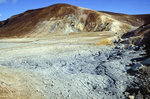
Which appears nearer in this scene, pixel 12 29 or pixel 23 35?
pixel 23 35

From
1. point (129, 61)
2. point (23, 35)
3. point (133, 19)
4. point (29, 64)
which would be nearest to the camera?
point (129, 61)

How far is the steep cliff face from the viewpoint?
40.3m

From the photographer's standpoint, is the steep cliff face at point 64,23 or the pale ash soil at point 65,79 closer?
the pale ash soil at point 65,79

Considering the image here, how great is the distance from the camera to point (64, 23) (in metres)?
42.5

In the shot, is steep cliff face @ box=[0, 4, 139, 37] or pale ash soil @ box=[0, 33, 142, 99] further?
steep cliff face @ box=[0, 4, 139, 37]

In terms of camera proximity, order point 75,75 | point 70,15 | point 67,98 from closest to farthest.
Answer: point 67,98, point 75,75, point 70,15

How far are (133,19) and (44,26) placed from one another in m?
29.6

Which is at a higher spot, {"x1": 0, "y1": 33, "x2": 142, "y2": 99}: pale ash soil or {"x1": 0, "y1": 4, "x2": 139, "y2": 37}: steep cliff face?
{"x1": 0, "y1": 4, "x2": 139, "y2": 37}: steep cliff face

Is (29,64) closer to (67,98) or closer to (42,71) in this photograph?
(42,71)

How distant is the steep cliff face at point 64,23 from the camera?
40312 mm

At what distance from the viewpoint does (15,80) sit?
26.5ft

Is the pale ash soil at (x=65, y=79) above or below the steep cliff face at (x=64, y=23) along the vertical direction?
below

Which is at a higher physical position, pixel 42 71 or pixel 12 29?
pixel 12 29

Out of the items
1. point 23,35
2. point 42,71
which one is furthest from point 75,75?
point 23,35
